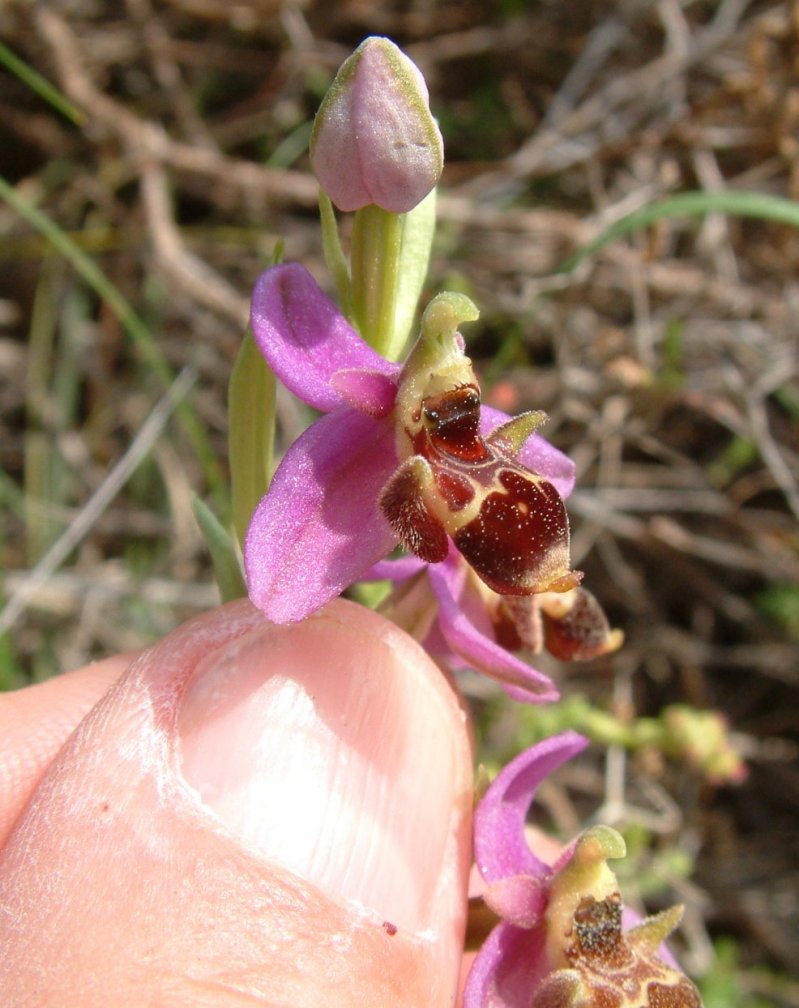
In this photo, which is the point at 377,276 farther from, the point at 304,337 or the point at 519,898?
the point at 519,898

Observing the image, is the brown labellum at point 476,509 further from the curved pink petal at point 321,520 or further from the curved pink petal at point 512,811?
the curved pink petal at point 512,811

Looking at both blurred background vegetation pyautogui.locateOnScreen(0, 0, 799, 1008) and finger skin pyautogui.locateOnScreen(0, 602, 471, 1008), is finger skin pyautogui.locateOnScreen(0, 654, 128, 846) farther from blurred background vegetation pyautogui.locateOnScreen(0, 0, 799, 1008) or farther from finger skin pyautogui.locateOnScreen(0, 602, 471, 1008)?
blurred background vegetation pyautogui.locateOnScreen(0, 0, 799, 1008)

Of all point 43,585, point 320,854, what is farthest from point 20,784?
point 43,585

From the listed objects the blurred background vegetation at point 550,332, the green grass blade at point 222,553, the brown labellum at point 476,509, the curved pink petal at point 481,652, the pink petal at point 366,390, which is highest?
the pink petal at point 366,390

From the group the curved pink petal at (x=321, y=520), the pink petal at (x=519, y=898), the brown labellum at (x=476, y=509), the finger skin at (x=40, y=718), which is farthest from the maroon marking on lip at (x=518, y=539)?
the finger skin at (x=40, y=718)

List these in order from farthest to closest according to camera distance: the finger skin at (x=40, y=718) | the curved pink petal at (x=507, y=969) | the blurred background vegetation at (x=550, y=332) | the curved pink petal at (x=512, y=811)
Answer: the blurred background vegetation at (x=550, y=332), the finger skin at (x=40, y=718), the curved pink petal at (x=512, y=811), the curved pink petal at (x=507, y=969)

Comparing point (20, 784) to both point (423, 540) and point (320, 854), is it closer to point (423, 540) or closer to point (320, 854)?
point (320, 854)

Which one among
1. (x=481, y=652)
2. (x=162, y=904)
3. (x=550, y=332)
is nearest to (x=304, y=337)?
(x=481, y=652)
